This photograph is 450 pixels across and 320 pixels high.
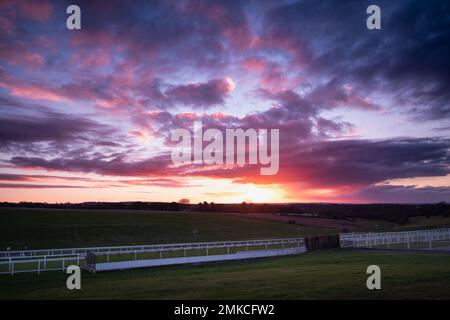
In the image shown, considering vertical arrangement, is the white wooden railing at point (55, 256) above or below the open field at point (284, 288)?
below

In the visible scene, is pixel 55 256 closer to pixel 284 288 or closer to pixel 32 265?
pixel 32 265

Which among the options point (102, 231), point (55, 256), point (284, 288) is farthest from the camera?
point (102, 231)

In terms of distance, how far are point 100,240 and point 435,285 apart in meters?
38.2

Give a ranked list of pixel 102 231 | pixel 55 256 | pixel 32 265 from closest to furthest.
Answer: pixel 32 265, pixel 55 256, pixel 102 231

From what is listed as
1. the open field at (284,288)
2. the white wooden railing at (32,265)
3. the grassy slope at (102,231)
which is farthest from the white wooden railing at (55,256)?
the grassy slope at (102,231)

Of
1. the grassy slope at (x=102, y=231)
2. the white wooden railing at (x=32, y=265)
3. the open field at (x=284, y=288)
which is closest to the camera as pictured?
the open field at (x=284, y=288)

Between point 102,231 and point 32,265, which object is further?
point 102,231

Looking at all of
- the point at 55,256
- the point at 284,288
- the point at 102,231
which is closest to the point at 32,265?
the point at 55,256

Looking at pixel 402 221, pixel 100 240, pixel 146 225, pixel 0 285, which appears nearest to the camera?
pixel 0 285

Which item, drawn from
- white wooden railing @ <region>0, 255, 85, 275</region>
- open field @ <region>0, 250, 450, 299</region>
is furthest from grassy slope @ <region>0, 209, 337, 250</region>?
open field @ <region>0, 250, 450, 299</region>

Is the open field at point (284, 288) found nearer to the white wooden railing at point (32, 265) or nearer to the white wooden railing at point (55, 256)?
the white wooden railing at point (32, 265)
